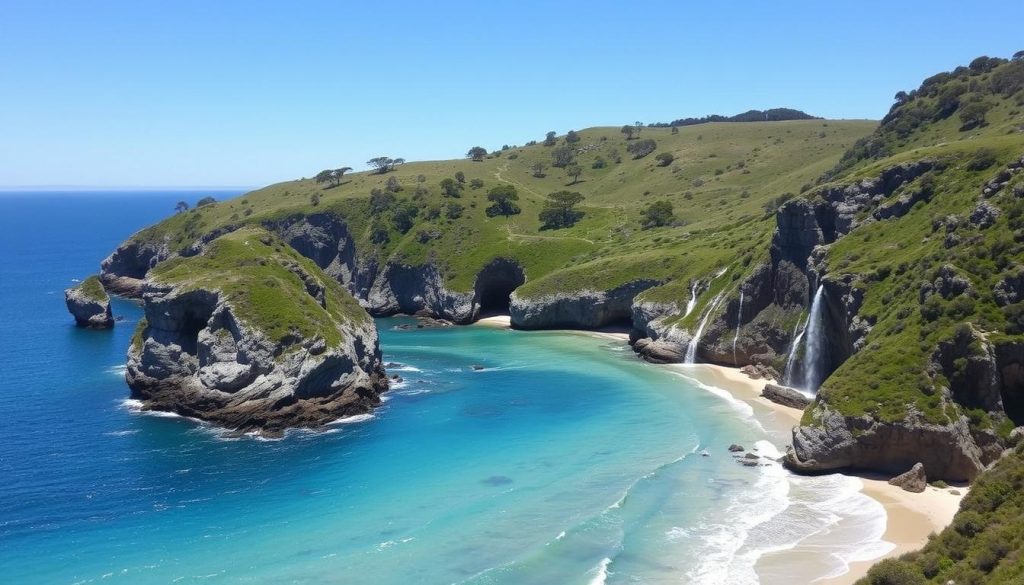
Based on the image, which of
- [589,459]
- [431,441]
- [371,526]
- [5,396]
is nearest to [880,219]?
[589,459]

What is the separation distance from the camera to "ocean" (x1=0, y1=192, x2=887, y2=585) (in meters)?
41.4

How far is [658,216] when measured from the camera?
14862cm

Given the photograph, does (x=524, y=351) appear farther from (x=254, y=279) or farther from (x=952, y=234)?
(x=952, y=234)

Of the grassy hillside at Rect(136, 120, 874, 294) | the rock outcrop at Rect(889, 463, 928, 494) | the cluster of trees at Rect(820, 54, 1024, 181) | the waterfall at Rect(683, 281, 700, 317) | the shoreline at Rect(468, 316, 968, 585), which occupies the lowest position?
the shoreline at Rect(468, 316, 968, 585)

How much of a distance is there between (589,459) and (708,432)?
11562 millimetres

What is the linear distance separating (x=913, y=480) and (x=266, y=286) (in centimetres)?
5834

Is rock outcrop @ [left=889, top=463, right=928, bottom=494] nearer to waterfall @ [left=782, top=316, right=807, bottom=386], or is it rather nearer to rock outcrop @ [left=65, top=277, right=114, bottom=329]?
waterfall @ [left=782, top=316, right=807, bottom=386]

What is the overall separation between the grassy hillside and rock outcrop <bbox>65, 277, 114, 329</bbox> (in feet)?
152

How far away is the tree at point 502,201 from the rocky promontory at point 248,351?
7561 centimetres

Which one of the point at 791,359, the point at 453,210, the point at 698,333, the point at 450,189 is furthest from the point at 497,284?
the point at 791,359

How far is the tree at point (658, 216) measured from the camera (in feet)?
485

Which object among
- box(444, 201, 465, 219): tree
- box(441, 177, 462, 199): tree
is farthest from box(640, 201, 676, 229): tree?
box(441, 177, 462, 199): tree

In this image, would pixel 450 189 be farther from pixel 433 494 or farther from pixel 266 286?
pixel 433 494

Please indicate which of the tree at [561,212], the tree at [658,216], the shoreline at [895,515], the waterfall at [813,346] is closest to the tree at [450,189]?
the tree at [561,212]
